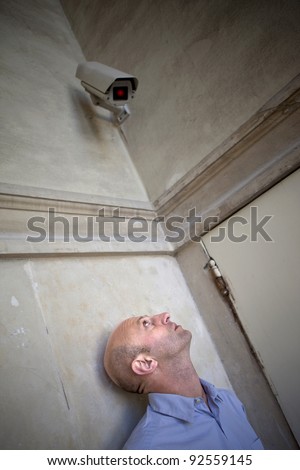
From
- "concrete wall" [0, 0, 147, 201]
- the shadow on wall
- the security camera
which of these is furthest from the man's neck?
the security camera

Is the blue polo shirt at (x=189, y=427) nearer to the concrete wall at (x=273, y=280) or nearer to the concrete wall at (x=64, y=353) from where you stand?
the concrete wall at (x=64, y=353)

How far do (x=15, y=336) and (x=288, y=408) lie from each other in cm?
168

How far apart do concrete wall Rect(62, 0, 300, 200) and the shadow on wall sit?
157cm

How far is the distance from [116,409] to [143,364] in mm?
262

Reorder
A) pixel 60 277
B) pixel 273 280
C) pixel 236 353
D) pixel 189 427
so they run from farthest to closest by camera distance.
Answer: pixel 236 353
pixel 273 280
pixel 60 277
pixel 189 427

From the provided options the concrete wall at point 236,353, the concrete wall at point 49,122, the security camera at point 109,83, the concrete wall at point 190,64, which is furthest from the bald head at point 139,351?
the security camera at point 109,83

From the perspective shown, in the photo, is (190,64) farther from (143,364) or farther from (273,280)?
(143,364)

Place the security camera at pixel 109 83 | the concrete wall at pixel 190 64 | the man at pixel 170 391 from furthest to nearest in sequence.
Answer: the security camera at pixel 109 83 → the concrete wall at pixel 190 64 → the man at pixel 170 391

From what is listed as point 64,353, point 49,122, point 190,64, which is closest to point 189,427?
point 64,353

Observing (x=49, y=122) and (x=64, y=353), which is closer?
(x=64, y=353)

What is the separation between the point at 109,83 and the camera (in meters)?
2.31

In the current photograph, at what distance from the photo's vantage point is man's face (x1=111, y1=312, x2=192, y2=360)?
146 centimetres

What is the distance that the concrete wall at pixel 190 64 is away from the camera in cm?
190

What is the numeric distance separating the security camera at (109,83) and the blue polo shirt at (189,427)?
229 centimetres
